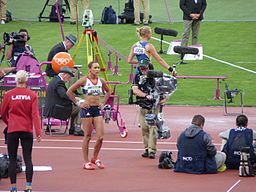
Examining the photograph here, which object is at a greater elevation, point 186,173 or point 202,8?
point 202,8

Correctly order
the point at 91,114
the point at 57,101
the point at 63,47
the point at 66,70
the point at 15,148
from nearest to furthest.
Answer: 1. the point at 15,148
2. the point at 91,114
3. the point at 66,70
4. the point at 57,101
5. the point at 63,47

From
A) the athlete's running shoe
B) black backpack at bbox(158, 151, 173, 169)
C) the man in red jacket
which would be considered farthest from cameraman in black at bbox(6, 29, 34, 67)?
the man in red jacket

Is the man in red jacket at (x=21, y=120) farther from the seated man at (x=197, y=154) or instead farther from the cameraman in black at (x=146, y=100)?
the cameraman in black at (x=146, y=100)

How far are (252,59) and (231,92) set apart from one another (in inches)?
334

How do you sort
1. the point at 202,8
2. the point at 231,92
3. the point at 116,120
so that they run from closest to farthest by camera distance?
the point at 116,120 < the point at 231,92 < the point at 202,8

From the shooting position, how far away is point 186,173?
17469 mm

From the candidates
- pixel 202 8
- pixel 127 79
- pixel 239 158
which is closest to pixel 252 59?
pixel 202 8

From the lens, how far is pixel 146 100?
61.6 ft

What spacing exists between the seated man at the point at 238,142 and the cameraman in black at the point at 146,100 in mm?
1597

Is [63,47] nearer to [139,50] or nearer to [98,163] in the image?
[139,50]

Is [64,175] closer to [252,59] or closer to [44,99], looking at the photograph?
[44,99]

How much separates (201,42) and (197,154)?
18653 millimetres

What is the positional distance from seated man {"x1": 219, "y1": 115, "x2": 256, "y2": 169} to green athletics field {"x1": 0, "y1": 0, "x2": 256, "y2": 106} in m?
8.62

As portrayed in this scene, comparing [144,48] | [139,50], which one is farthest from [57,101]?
[144,48]
